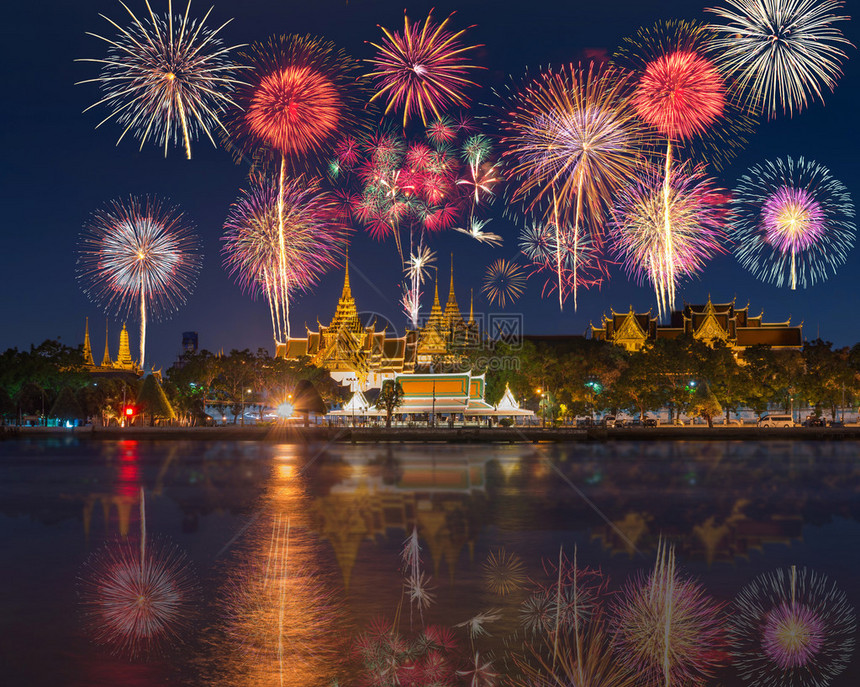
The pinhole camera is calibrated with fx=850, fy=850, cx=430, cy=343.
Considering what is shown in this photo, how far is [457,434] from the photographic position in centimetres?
6900

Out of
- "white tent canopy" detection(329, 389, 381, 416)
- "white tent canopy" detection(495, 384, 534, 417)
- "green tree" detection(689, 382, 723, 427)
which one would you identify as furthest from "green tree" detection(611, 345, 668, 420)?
"white tent canopy" detection(329, 389, 381, 416)

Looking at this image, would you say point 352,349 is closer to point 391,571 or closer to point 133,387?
point 133,387

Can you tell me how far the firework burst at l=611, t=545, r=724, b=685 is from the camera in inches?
424

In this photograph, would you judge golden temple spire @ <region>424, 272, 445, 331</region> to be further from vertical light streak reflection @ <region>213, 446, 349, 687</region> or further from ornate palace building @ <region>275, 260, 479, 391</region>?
vertical light streak reflection @ <region>213, 446, 349, 687</region>

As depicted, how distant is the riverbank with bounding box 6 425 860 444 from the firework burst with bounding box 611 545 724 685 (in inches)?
2071

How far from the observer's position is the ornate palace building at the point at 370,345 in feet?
373

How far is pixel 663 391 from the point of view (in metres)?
77.1

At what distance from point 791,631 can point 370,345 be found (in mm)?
110056

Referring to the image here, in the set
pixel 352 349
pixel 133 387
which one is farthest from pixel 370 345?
pixel 133 387

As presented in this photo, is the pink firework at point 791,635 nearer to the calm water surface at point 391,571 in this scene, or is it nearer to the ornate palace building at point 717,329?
the calm water surface at point 391,571

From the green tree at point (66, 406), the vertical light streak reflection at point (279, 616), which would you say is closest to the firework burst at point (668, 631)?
the vertical light streak reflection at point (279, 616)

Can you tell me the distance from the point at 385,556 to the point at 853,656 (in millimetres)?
9205

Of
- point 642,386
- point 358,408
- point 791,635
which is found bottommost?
point 791,635

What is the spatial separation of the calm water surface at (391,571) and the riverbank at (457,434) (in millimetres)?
32264
